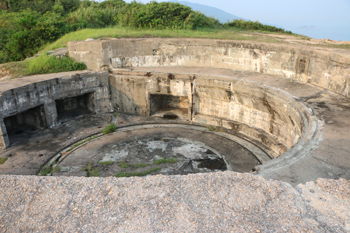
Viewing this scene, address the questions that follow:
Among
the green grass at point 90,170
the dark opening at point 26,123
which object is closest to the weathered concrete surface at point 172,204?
the green grass at point 90,170

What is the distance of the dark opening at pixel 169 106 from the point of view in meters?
11.6

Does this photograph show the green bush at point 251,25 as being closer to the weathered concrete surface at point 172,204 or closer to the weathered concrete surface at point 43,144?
the weathered concrete surface at point 43,144

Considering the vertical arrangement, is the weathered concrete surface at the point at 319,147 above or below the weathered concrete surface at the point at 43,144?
above

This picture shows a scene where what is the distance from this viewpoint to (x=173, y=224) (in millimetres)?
3053

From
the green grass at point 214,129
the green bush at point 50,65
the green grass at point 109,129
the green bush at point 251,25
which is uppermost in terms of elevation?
the green bush at point 251,25

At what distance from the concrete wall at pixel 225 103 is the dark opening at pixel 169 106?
40 centimetres

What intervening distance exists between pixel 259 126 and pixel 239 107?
3.28ft

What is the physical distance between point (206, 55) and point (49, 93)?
6385mm

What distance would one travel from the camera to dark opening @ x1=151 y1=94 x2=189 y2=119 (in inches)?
455

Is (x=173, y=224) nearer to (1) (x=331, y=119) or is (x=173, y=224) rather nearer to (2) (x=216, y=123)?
(1) (x=331, y=119)

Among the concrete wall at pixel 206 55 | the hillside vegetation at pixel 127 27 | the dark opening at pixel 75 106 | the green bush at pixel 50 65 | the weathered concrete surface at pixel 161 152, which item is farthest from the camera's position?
the hillside vegetation at pixel 127 27

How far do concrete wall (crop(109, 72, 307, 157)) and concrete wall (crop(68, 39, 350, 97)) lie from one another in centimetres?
107

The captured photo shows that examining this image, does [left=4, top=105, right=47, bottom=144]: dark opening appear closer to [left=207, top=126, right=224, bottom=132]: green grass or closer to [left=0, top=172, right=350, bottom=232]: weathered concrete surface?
[left=207, top=126, right=224, bottom=132]: green grass

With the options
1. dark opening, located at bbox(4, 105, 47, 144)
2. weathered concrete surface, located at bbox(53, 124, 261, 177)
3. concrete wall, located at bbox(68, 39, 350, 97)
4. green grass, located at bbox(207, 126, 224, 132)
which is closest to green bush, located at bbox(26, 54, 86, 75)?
concrete wall, located at bbox(68, 39, 350, 97)
